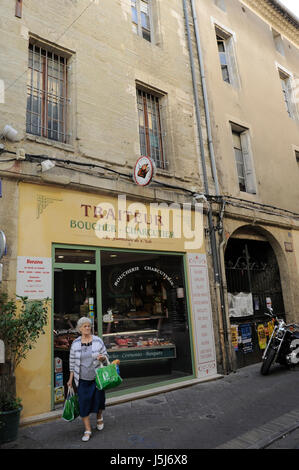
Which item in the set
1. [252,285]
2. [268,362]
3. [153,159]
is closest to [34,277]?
[153,159]

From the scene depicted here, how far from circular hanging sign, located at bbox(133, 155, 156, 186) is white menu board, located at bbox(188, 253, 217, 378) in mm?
2113

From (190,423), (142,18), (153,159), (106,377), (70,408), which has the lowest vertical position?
(190,423)

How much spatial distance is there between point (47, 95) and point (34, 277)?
3.60 m

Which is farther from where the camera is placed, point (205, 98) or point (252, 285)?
point (252, 285)

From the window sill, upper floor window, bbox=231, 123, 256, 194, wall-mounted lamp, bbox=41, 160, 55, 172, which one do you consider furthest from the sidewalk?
upper floor window, bbox=231, 123, 256, 194

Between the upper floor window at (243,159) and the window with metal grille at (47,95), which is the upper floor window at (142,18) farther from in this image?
the upper floor window at (243,159)

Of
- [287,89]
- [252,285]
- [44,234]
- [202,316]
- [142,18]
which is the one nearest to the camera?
[44,234]

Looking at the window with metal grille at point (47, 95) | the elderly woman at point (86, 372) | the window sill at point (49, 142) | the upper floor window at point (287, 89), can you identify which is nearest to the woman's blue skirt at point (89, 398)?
the elderly woman at point (86, 372)

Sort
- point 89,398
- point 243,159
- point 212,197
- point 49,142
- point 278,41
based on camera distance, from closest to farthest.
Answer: point 89,398 < point 49,142 < point 212,197 < point 243,159 < point 278,41

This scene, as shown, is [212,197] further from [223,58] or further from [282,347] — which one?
[223,58]

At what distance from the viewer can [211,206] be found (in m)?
8.82

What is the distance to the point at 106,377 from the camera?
14.3 feet

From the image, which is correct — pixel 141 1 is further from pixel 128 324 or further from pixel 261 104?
pixel 128 324

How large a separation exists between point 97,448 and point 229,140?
8437 mm
